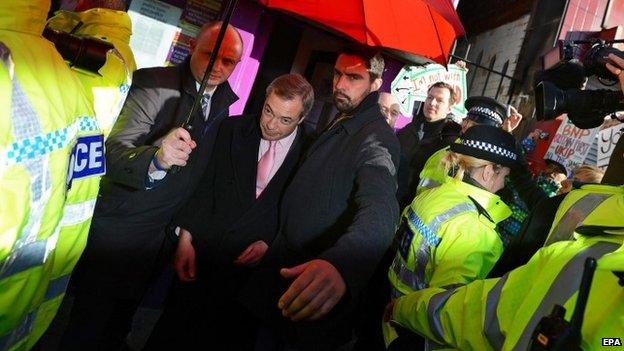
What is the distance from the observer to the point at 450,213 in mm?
2287

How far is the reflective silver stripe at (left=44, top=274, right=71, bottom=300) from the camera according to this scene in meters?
1.34

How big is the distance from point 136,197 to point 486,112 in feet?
10.9

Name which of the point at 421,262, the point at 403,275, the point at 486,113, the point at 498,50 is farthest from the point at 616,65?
the point at 498,50

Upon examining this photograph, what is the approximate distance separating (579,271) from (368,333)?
246 centimetres

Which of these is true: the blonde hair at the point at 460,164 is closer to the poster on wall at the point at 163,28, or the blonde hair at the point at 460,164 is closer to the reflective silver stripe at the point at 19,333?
the reflective silver stripe at the point at 19,333

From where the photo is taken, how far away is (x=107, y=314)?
8.17 ft

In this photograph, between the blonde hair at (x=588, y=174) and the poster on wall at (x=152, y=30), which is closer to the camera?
the blonde hair at (x=588, y=174)

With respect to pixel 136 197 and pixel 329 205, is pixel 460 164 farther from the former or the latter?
pixel 136 197

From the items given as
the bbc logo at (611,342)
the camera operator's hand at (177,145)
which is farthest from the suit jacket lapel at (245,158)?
the bbc logo at (611,342)

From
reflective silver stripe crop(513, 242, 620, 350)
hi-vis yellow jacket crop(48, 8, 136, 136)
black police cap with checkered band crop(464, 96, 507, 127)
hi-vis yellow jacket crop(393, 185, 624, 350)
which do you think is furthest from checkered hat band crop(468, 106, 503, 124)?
reflective silver stripe crop(513, 242, 620, 350)

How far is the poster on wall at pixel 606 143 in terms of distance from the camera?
5918mm

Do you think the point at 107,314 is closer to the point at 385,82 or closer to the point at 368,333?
the point at 368,333

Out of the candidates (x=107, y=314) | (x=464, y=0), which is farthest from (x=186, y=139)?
(x=464, y=0)

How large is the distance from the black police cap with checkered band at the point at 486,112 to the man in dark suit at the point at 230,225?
2.32 m
